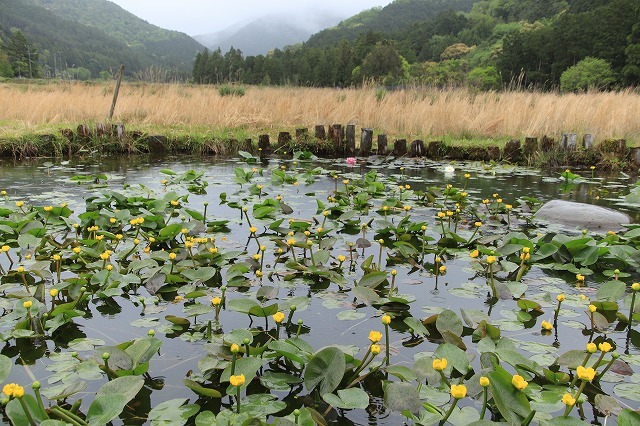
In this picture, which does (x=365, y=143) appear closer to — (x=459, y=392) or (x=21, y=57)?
(x=459, y=392)

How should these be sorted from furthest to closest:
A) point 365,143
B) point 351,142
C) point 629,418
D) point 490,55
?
point 490,55
point 351,142
point 365,143
point 629,418

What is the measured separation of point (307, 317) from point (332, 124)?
27.8 ft

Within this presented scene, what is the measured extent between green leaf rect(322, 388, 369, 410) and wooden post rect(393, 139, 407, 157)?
24.8 feet

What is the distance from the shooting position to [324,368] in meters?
1.84

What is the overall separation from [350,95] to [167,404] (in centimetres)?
1140

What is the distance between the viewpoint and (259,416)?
173 cm

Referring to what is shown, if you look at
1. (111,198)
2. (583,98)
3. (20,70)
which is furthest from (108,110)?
(20,70)

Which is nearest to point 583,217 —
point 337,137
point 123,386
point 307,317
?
point 307,317

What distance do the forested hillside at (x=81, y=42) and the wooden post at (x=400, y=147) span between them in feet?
28.2

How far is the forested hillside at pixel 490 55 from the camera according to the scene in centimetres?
2922

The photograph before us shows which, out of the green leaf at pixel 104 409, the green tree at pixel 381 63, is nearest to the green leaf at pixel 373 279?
the green leaf at pixel 104 409

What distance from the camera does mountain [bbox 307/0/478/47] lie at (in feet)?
289

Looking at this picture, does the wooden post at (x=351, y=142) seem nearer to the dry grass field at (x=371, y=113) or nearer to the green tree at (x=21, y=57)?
the dry grass field at (x=371, y=113)

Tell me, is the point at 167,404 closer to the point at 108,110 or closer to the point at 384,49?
the point at 108,110
